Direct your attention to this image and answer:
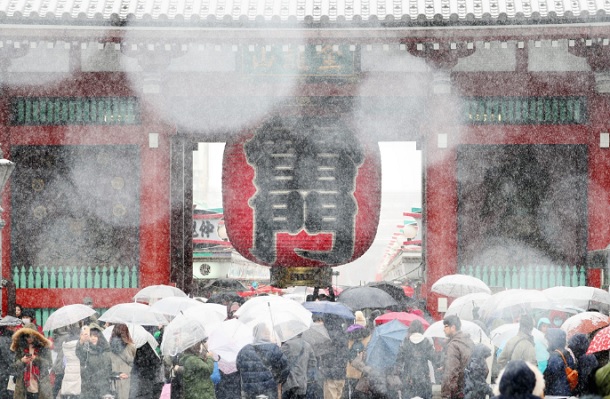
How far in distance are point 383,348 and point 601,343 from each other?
8.46 ft

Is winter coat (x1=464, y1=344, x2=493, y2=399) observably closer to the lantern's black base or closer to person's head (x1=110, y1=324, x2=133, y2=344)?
person's head (x1=110, y1=324, x2=133, y2=344)

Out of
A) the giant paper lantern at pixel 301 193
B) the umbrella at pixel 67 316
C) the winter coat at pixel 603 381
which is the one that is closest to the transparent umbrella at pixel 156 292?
the giant paper lantern at pixel 301 193

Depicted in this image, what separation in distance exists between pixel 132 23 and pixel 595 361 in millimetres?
8445

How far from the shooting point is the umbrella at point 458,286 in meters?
14.5

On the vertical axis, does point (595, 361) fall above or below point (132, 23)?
below

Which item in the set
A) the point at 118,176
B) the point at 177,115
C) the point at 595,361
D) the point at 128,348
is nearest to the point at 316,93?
the point at 177,115

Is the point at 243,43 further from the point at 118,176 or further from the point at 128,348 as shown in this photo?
the point at 128,348

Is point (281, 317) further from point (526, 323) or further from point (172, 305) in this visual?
point (172, 305)

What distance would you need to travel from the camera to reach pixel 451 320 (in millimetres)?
10547

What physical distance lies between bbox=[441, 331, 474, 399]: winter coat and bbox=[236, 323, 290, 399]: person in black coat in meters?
1.86

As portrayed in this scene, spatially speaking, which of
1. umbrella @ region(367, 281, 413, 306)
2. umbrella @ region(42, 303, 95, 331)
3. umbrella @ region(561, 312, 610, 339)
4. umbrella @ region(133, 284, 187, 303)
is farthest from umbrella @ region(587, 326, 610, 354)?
umbrella @ region(367, 281, 413, 306)

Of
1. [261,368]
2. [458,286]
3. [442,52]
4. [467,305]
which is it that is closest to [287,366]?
[261,368]

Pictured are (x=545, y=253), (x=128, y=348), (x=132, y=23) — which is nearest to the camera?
(x=128, y=348)

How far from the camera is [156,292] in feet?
49.4
